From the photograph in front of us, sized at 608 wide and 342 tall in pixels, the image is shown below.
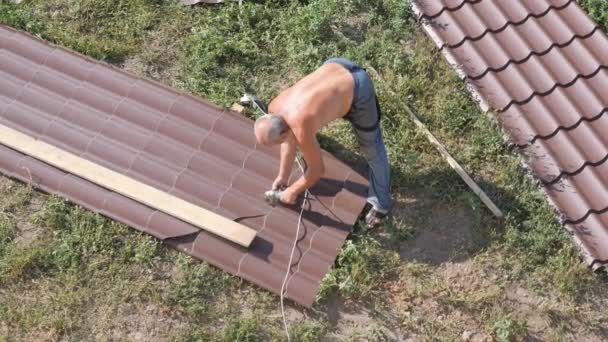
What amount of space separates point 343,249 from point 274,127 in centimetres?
140

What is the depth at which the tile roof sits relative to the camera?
5.81 m

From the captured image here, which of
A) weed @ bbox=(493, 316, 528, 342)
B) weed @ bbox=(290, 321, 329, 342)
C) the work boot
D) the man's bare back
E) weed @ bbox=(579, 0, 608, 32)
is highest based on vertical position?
weed @ bbox=(579, 0, 608, 32)

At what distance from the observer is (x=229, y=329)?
5301 mm

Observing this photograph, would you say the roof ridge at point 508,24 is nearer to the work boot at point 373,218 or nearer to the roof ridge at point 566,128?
the roof ridge at point 566,128

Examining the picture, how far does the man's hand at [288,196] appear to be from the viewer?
5691mm

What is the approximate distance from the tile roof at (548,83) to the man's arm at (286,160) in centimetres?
209

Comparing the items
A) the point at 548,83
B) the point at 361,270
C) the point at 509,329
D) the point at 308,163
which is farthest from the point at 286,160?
the point at 548,83

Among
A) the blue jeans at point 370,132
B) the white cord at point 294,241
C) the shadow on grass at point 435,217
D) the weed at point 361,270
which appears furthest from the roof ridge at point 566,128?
the white cord at point 294,241

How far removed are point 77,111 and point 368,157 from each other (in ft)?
9.05

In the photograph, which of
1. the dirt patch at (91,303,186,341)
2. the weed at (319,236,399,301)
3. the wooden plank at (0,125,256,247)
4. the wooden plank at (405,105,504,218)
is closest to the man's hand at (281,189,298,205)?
the wooden plank at (0,125,256,247)

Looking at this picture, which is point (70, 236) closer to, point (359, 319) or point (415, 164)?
point (359, 319)

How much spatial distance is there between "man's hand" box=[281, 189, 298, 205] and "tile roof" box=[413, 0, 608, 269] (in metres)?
2.06

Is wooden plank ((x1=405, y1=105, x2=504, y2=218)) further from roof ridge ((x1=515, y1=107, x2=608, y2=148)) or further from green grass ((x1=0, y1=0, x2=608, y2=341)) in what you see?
roof ridge ((x1=515, y1=107, x2=608, y2=148))

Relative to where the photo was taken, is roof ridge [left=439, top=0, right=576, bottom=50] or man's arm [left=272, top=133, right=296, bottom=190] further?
roof ridge [left=439, top=0, right=576, bottom=50]
